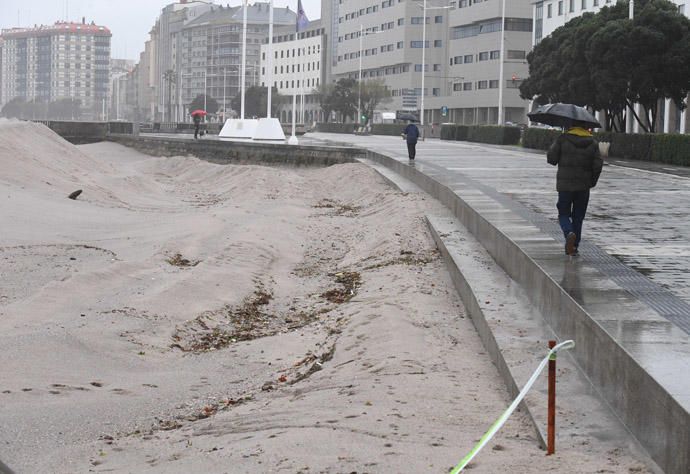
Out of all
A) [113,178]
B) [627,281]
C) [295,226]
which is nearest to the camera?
[627,281]

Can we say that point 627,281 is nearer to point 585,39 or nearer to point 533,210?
point 533,210

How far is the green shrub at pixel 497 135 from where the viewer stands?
62.0 meters

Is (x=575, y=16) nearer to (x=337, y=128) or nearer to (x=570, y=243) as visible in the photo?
(x=337, y=128)

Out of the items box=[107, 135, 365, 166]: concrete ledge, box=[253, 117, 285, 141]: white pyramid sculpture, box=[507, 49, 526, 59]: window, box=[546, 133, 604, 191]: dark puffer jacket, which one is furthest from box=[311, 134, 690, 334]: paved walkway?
box=[507, 49, 526, 59]: window

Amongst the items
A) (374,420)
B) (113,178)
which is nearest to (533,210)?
(374,420)

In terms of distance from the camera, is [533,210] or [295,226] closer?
[533,210]

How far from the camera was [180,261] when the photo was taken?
1786 centimetres

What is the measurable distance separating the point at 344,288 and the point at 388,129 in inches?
3313

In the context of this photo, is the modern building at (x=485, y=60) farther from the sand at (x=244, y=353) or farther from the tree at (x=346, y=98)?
the sand at (x=244, y=353)

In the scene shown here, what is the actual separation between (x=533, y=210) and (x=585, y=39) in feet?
109

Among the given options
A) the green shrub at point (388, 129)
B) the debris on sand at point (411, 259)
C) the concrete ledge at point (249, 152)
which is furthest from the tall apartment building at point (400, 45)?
the debris on sand at point (411, 259)

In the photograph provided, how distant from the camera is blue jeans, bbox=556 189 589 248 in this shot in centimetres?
1232

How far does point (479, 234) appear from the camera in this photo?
631 inches

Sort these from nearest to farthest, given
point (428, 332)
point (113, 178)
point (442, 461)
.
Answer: point (442, 461), point (428, 332), point (113, 178)
